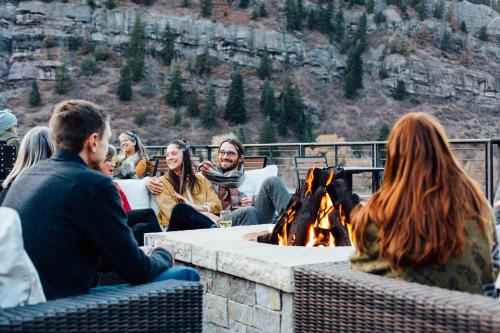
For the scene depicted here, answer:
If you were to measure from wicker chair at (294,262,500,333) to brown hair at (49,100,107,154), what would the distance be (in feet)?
2.68

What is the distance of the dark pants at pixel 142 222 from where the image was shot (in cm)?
377

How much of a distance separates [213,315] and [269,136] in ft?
119

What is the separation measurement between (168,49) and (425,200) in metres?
44.7

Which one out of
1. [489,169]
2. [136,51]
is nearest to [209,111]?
[136,51]

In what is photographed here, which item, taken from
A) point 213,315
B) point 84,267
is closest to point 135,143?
point 213,315

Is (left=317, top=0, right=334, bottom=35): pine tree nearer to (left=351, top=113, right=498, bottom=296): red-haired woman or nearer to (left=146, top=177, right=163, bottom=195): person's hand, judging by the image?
(left=146, top=177, right=163, bottom=195): person's hand

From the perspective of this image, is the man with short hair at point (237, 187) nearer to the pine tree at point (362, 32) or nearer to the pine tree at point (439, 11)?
the pine tree at point (362, 32)

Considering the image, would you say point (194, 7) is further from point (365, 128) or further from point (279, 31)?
point (365, 128)

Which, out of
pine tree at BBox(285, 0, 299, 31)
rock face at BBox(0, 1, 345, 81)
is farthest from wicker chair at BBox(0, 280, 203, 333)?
pine tree at BBox(285, 0, 299, 31)

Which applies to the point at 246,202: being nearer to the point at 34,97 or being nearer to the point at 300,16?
the point at 34,97

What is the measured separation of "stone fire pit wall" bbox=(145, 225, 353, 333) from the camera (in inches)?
95.2

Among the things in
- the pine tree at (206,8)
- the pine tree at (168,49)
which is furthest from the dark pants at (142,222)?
the pine tree at (206,8)

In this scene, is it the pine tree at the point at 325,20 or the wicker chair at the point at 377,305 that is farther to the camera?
the pine tree at the point at 325,20

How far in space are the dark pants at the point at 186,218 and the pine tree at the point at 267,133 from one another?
34878 millimetres
